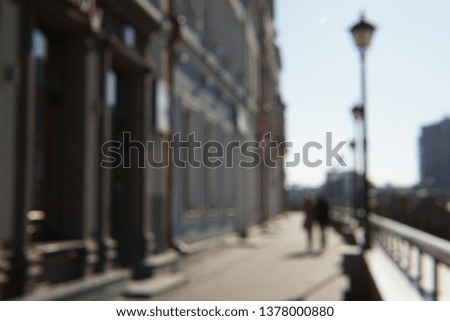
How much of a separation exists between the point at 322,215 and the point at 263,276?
8252mm

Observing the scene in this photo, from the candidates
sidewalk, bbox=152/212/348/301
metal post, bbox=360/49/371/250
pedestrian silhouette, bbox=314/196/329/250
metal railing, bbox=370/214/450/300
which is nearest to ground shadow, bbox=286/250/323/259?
sidewalk, bbox=152/212/348/301

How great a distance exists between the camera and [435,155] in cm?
11675

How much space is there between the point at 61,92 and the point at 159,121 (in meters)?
3.16

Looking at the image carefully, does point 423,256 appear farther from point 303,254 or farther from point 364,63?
point 303,254

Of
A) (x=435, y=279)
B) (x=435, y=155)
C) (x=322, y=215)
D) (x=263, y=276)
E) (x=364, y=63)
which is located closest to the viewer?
(x=435, y=279)

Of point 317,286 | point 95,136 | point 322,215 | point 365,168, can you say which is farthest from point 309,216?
point 95,136

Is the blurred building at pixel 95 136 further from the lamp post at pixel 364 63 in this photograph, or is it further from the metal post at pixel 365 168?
the metal post at pixel 365 168

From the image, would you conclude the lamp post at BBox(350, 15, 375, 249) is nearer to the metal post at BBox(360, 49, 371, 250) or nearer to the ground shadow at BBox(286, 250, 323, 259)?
the metal post at BBox(360, 49, 371, 250)

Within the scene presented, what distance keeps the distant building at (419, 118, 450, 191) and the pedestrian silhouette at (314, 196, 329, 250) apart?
91.0m

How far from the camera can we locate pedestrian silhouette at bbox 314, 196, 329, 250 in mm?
18281

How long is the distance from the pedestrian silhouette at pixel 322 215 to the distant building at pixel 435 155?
299 ft

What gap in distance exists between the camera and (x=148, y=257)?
1059 cm
